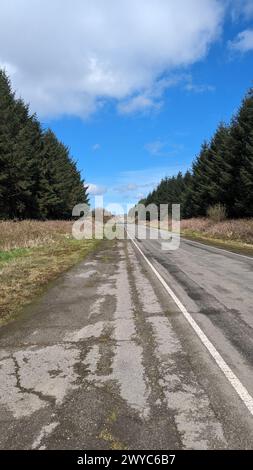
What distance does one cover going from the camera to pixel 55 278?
13.3m

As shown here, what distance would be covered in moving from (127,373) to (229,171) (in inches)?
1656

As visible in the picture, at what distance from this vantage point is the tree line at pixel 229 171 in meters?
38.6

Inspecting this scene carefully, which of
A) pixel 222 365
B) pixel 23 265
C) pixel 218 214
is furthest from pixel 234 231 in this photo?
pixel 222 365

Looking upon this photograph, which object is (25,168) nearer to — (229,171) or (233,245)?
(233,245)

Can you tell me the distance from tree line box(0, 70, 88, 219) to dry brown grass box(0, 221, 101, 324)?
834cm

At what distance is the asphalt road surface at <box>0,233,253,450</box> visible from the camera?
3732 millimetres

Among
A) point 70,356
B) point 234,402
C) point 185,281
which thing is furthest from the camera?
point 185,281

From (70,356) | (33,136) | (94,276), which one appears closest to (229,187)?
(33,136)
